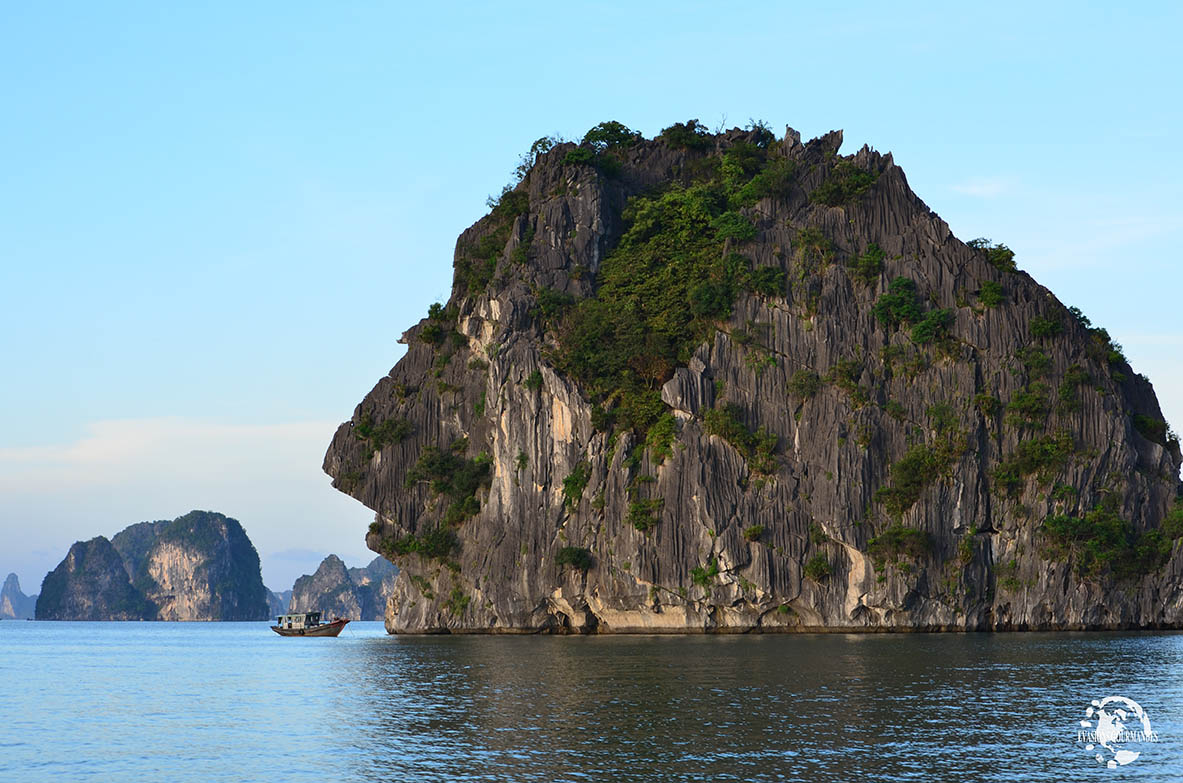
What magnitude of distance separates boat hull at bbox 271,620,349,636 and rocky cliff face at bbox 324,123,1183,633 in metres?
11.1

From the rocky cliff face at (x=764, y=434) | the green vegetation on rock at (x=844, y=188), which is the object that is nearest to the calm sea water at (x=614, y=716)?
the rocky cliff face at (x=764, y=434)

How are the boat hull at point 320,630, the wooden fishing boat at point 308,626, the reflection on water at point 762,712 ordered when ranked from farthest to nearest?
1. the wooden fishing boat at point 308,626
2. the boat hull at point 320,630
3. the reflection on water at point 762,712

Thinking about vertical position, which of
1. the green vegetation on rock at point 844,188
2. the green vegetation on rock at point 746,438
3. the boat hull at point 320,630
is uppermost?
the green vegetation on rock at point 844,188

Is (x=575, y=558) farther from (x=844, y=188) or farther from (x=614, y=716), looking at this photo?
(x=614, y=716)

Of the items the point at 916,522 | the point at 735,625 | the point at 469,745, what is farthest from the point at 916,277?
the point at 469,745

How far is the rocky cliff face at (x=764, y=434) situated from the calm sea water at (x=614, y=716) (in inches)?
651

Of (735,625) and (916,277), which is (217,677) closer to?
(735,625)

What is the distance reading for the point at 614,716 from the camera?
115 ft

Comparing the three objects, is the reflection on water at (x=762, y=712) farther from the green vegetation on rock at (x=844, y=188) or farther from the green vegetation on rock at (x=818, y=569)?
the green vegetation on rock at (x=844, y=188)

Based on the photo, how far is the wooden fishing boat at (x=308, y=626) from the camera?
4182 inches

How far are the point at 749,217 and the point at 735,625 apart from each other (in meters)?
30.7

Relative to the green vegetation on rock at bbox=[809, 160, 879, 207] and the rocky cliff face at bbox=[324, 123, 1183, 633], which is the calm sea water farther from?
the green vegetation on rock at bbox=[809, 160, 879, 207]

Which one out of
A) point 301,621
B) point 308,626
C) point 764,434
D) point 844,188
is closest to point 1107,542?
point 764,434

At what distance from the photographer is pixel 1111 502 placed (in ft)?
265
